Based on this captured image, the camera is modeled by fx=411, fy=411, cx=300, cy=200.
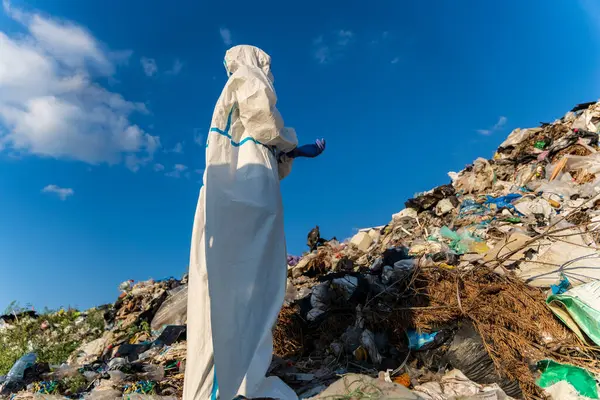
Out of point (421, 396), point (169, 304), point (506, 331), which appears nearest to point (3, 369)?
point (169, 304)

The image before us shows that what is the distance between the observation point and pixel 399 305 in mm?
3641

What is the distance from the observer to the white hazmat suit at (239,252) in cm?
246

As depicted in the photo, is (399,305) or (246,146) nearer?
(246,146)

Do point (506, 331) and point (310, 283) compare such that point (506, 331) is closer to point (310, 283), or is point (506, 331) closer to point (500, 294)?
point (500, 294)

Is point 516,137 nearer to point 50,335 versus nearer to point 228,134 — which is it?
point 228,134

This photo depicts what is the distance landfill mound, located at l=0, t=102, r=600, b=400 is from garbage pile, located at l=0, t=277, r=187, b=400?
0.02m

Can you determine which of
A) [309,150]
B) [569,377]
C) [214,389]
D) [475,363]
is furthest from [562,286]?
[214,389]

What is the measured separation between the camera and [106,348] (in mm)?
5320

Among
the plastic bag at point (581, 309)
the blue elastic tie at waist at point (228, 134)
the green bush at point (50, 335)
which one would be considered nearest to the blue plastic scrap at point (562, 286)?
the plastic bag at point (581, 309)

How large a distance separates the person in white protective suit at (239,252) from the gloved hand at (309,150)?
0.20 m

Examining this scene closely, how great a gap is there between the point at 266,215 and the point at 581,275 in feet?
9.55

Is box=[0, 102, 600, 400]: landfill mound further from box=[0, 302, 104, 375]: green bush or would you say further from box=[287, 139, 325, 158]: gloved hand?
box=[287, 139, 325, 158]: gloved hand

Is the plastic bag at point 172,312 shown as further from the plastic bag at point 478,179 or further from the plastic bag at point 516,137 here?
the plastic bag at point 516,137

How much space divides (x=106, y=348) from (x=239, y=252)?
12.4 ft
